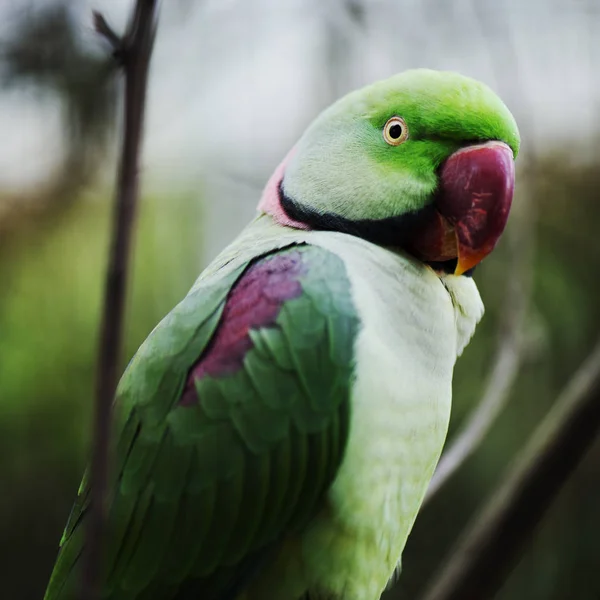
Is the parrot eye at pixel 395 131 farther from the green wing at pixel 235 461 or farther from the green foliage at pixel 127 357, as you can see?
the green foliage at pixel 127 357

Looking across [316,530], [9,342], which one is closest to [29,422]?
[9,342]

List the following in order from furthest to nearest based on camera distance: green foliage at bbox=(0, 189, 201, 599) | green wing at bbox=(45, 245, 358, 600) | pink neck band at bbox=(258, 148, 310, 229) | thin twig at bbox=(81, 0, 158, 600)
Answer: green foliage at bbox=(0, 189, 201, 599) < pink neck band at bbox=(258, 148, 310, 229) < green wing at bbox=(45, 245, 358, 600) < thin twig at bbox=(81, 0, 158, 600)

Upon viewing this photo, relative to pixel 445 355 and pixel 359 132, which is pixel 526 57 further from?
pixel 445 355

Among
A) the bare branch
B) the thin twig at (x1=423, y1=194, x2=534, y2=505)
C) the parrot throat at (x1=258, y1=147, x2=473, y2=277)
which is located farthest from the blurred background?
the bare branch

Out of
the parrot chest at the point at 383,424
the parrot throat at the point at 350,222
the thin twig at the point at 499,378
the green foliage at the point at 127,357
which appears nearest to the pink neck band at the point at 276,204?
the parrot throat at the point at 350,222

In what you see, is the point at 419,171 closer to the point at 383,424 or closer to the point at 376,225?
the point at 376,225

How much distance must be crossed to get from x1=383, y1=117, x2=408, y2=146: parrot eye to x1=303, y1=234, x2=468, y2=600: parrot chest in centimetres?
15

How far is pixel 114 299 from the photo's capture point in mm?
392

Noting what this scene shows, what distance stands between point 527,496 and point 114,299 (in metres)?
1.01

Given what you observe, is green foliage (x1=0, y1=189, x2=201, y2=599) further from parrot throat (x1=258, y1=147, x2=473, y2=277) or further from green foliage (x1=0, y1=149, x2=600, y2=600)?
parrot throat (x1=258, y1=147, x2=473, y2=277)

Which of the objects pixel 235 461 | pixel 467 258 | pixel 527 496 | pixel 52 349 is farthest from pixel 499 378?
pixel 52 349

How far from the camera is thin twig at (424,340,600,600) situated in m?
1.20

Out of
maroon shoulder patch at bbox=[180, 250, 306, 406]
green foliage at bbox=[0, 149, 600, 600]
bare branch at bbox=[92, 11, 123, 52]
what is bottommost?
green foliage at bbox=[0, 149, 600, 600]

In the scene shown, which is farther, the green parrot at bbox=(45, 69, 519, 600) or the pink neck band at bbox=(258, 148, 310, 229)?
the pink neck band at bbox=(258, 148, 310, 229)
